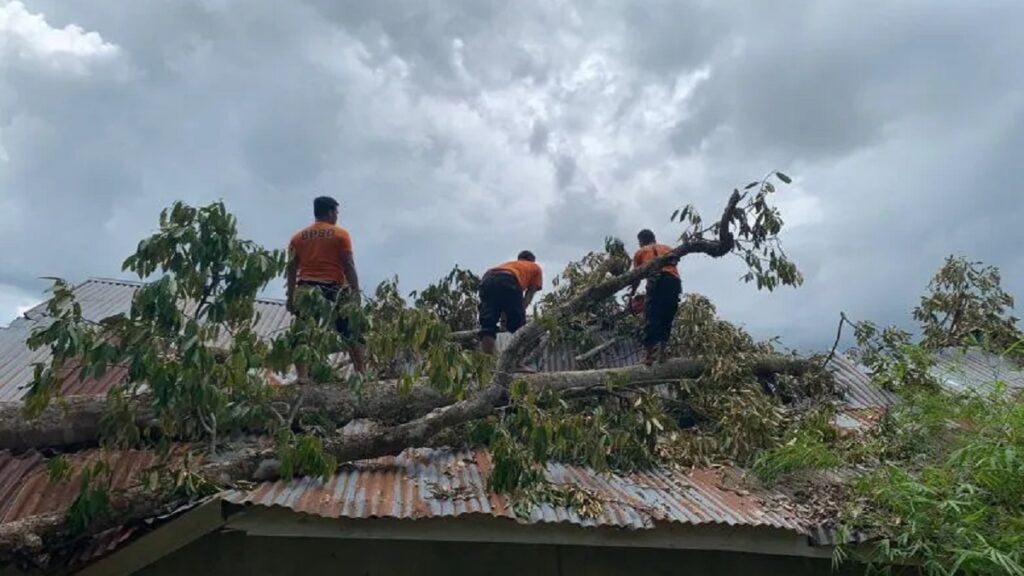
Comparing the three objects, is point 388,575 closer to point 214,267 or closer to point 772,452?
point 214,267

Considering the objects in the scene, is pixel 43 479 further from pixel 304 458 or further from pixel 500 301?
pixel 500 301

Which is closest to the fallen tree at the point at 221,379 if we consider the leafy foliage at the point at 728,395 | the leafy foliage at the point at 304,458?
the leafy foliage at the point at 304,458

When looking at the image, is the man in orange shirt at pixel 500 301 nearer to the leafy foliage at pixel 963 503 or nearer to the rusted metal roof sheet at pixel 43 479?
the rusted metal roof sheet at pixel 43 479

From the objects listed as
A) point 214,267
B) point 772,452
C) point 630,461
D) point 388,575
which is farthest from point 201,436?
A: point 772,452

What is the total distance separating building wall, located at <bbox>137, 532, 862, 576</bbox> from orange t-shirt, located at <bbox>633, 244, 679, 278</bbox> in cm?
258

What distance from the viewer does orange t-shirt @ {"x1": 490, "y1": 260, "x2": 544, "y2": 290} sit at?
21.0 ft

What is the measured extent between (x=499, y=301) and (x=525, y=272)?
428 millimetres

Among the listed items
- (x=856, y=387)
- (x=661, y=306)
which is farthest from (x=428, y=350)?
(x=856, y=387)

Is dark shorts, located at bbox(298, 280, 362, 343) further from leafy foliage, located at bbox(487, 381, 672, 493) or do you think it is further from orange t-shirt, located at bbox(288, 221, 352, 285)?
leafy foliage, located at bbox(487, 381, 672, 493)

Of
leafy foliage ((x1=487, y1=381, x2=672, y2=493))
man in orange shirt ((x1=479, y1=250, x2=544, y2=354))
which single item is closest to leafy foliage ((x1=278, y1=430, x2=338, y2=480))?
leafy foliage ((x1=487, y1=381, x2=672, y2=493))

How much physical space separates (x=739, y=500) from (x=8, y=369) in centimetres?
556

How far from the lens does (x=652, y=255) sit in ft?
20.1

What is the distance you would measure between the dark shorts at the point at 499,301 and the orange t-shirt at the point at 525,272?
80 mm

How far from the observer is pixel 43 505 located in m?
3.46
